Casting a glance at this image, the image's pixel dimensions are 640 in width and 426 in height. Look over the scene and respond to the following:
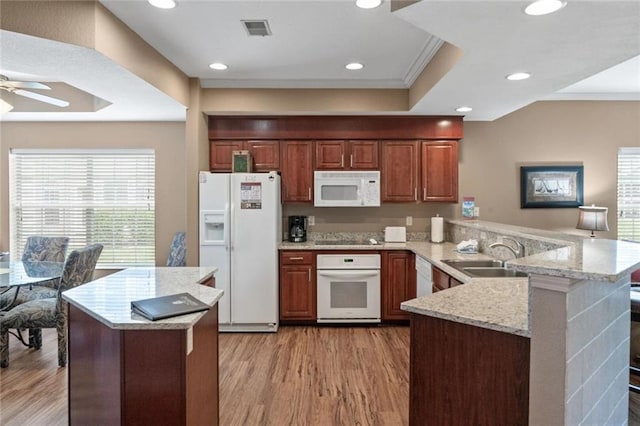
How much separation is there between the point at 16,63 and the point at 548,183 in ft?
17.9

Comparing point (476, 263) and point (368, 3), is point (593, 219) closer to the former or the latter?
point (476, 263)

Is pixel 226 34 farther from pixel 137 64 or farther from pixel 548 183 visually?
pixel 548 183

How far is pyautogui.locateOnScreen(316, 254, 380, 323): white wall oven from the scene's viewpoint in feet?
13.9

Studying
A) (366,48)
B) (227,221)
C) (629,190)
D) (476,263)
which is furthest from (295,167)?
(629,190)

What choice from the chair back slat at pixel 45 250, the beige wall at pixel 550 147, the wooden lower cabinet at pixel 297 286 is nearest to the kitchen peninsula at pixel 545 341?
the wooden lower cabinet at pixel 297 286

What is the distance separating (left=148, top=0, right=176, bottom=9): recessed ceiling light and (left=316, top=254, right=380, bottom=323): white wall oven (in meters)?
2.68

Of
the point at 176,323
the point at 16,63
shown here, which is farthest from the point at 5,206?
the point at 176,323

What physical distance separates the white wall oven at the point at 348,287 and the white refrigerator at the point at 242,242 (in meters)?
0.54

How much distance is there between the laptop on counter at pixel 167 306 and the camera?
5.51ft

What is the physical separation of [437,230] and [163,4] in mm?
3576

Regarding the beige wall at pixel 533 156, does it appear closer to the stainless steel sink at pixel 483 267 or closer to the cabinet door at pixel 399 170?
the cabinet door at pixel 399 170

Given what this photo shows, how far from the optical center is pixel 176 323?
162cm

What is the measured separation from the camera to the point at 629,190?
196 inches

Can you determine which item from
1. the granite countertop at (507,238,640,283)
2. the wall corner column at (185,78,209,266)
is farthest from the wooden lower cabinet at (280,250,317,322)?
the granite countertop at (507,238,640,283)
